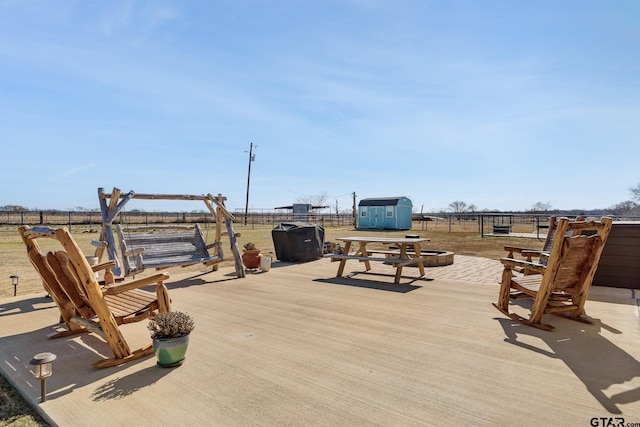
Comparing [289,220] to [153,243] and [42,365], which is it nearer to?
[153,243]

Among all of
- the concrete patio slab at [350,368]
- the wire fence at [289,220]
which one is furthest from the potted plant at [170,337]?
the wire fence at [289,220]

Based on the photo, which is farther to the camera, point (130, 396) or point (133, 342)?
point (133, 342)

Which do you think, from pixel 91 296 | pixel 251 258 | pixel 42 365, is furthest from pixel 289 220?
pixel 42 365

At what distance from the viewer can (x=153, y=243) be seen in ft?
22.9

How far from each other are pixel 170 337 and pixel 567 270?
404cm

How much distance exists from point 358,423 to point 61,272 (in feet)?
9.57

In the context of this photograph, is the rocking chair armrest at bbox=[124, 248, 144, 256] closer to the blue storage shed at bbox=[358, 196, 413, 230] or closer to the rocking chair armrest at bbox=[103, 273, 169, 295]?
the rocking chair armrest at bbox=[103, 273, 169, 295]

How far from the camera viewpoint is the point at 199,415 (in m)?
2.29

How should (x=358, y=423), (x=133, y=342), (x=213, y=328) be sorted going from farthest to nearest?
1. (x=213, y=328)
2. (x=133, y=342)
3. (x=358, y=423)

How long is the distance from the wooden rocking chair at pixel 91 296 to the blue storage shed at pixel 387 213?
26.3 m

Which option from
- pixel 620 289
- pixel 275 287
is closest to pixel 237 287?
pixel 275 287

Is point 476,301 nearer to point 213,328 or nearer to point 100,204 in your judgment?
point 213,328

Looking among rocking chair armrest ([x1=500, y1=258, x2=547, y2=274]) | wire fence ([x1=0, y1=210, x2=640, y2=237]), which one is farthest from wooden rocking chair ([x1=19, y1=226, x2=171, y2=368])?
wire fence ([x1=0, y1=210, x2=640, y2=237])

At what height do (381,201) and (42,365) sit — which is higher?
(381,201)
